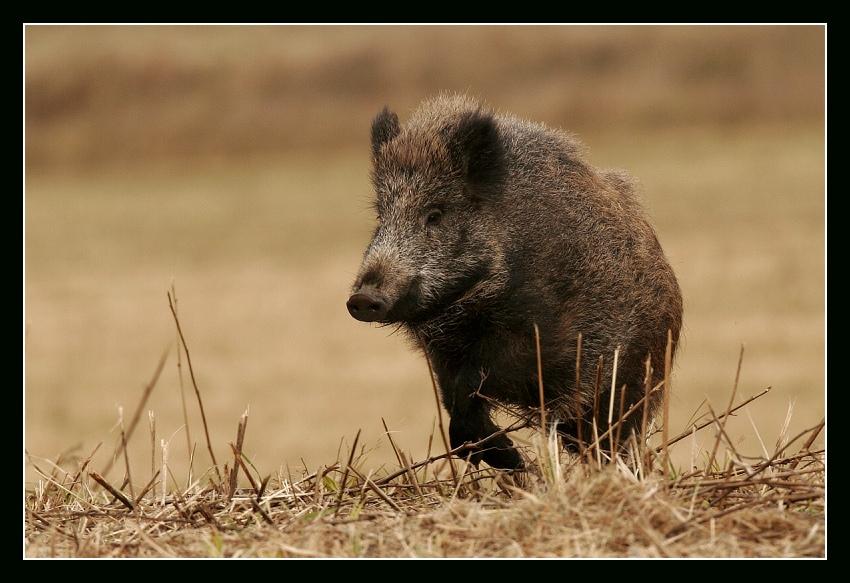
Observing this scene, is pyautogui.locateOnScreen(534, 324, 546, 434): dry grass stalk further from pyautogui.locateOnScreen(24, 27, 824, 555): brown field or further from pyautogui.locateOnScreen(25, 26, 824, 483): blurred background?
pyautogui.locateOnScreen(25, 26, 824, 483): blurred background

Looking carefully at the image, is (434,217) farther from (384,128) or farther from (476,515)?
(476,515)

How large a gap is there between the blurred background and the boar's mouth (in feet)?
36.1

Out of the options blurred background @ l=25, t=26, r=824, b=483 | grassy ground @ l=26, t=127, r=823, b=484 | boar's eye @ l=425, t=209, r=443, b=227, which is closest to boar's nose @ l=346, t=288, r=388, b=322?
boar's eye @ l=425, t=209, r=443, b=227

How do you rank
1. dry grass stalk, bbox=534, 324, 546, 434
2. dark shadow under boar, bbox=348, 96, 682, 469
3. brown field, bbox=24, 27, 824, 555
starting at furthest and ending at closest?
brown field, bbox=24, 27, 824, 555 < dark shadow under boar, bbox=348, 96, 682, 469 < dry grass stalk, bbox=534, 324, 546, 434

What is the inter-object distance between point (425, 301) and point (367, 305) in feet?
1.43

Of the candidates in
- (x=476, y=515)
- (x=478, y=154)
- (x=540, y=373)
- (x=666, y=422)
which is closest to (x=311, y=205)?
(x=478, y=154)

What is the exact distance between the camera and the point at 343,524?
4832 mm

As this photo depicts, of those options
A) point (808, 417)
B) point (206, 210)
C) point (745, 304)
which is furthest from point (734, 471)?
point (206, 210)

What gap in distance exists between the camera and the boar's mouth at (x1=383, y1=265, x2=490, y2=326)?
567cm

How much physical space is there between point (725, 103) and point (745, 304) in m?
18.1

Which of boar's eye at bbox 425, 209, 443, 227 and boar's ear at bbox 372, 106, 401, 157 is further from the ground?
boar's ear at bbox 372, 106, 401, 157

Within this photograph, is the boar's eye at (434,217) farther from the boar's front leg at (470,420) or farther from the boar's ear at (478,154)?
the boar's front leg at (470,420)

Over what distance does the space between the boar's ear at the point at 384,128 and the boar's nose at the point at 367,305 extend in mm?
1214

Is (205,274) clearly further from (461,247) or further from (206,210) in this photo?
(461,247)
